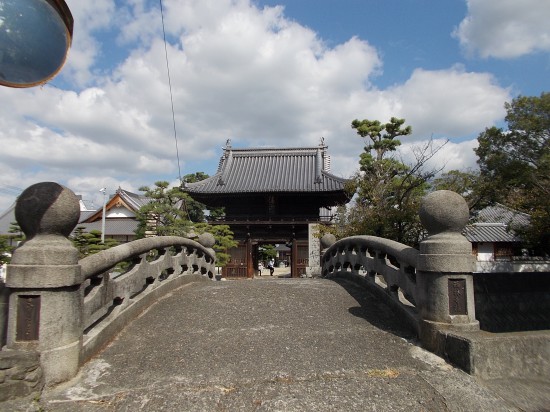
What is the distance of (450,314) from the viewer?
3.53 m

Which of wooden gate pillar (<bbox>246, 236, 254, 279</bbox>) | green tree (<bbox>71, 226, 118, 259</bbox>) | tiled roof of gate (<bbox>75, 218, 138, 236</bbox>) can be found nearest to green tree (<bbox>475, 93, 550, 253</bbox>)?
green tree (<bbox>71, 226, 118, 259</bbox>)

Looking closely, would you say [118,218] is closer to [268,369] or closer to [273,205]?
[273,205]

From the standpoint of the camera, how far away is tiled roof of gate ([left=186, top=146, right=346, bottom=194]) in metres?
23.0

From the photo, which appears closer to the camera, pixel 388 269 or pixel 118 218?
pixel 388 269

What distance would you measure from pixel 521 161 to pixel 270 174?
1508cm

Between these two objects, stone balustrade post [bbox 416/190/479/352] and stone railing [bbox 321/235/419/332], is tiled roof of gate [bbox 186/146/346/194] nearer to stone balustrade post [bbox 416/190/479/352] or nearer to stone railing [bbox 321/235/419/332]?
stone railing [bbox 321/235/419/332]

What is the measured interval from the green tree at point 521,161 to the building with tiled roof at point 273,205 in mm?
8300

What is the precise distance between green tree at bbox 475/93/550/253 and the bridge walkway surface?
10.0 m

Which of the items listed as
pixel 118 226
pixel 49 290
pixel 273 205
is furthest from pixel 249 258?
pixel 49 290

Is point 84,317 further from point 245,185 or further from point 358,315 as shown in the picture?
point 245,185

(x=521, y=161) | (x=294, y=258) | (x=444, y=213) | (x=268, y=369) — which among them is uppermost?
(x=521, y=161)

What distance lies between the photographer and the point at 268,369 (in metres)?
3.22

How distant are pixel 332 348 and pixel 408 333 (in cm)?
96

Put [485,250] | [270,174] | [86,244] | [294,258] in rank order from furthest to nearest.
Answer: [485,250]
[270,174]
[294,258]
[86,244]
